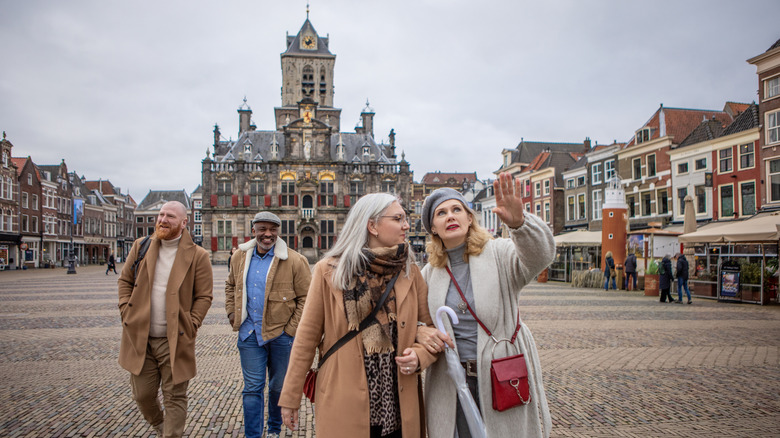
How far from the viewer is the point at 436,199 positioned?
2504 millimetres

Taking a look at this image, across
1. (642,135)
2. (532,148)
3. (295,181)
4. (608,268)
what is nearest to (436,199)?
(608,268)

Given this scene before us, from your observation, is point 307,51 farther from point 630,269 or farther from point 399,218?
point 399,218

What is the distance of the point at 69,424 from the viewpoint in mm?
4348

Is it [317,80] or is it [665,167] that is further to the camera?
[317,80]

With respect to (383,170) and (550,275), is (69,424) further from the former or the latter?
(383,170)

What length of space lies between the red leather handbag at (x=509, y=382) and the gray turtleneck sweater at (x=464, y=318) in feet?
0.46

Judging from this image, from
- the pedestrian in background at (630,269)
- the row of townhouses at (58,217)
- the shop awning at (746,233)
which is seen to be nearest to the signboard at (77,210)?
the row of townhouses at (58,217)

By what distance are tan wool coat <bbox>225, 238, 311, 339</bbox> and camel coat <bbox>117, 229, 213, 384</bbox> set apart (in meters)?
0.36

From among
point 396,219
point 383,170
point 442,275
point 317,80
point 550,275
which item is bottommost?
point 550,275

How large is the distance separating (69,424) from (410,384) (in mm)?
3734

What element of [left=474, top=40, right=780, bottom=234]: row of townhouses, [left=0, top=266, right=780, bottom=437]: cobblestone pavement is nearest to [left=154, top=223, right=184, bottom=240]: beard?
[left=0, top=266, right=780, bottom=437]: cobblestone pavement

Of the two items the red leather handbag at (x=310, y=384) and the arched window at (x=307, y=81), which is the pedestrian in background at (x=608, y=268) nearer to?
the red leather handbag at (x=310, y=384)

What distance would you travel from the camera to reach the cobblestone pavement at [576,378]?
4.30 meters

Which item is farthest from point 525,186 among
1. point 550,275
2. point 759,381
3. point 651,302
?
point 759,381
